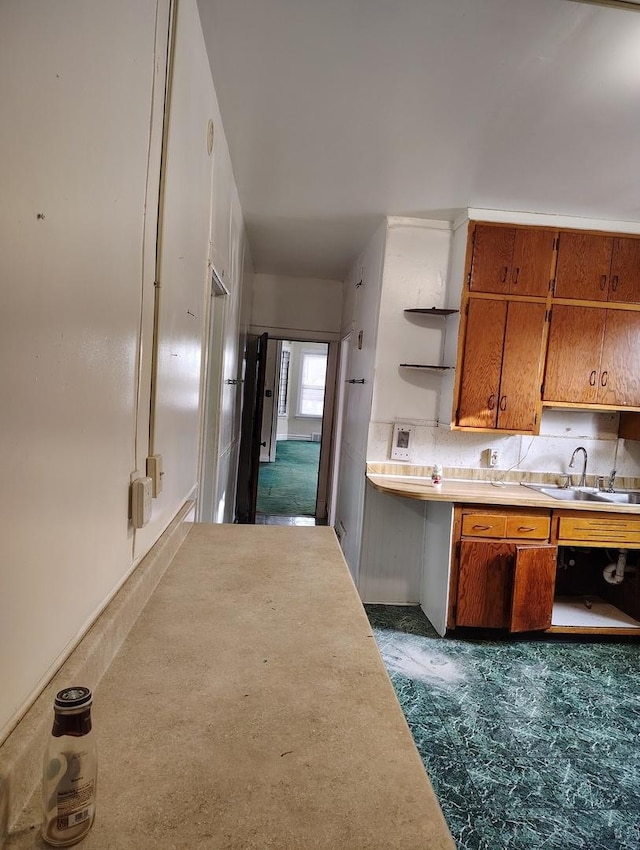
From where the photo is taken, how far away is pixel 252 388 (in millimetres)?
5246

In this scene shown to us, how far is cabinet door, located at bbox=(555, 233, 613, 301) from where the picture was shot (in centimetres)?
327

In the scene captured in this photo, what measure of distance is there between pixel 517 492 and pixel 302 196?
7.43 feet

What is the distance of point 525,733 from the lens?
7.45 ft

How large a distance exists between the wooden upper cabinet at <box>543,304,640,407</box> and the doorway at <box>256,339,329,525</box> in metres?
2.61

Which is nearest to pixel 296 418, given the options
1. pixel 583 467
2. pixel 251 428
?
pixel 251 428

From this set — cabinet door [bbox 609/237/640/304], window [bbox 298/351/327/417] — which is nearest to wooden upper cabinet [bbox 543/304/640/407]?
cabinet door [bbox 609/237/640/304]

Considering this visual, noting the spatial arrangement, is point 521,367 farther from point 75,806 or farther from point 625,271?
point 75,806

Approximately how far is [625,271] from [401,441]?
178 cm

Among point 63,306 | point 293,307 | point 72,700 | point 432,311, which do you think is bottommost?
point 72,700

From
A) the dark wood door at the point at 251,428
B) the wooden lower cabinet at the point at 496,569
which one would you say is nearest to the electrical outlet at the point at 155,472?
the wooden lower cabinet at the point at 496,569

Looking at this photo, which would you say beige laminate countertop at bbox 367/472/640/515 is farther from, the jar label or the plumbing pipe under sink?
the jar label

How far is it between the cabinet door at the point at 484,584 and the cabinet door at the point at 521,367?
0.78 meters

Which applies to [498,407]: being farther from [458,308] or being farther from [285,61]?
[285,61]

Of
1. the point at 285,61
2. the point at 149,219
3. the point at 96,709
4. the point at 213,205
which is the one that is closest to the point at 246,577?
the point at 96,709
